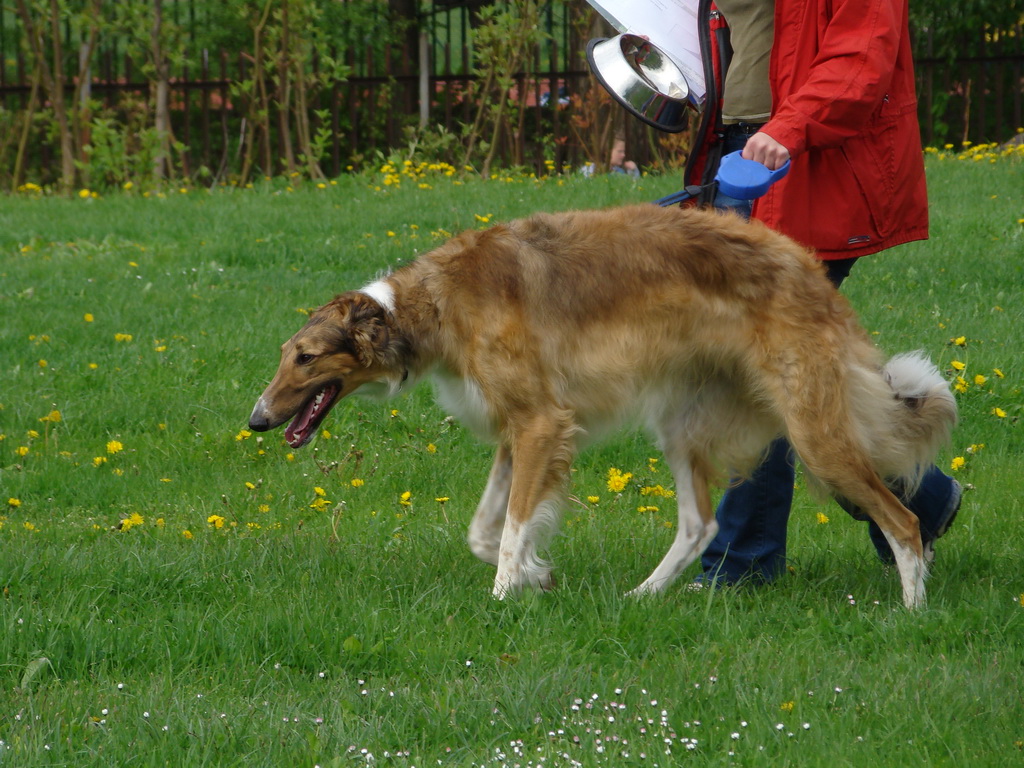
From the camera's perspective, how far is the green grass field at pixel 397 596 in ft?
10.00

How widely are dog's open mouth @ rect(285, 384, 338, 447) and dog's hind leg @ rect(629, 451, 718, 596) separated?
129 centimetres

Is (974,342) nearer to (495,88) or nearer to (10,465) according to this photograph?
(10,465)

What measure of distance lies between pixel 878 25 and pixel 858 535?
207 cm

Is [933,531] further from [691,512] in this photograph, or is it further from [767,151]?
[767,151]

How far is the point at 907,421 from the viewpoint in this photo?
4262 millimetres

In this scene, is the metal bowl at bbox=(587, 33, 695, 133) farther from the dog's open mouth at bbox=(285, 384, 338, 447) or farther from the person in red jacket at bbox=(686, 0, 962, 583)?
the dog's open mouth at bbox=(285, 384, 338, 447)

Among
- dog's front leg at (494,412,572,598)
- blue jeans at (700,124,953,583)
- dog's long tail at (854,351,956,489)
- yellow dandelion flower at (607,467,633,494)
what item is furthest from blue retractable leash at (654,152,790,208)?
yellow dandelion flower at (607,467,633,494)

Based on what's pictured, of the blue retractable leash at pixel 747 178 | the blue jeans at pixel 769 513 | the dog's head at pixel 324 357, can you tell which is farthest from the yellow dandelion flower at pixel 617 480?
the blue retractable leash at pixel 747 178

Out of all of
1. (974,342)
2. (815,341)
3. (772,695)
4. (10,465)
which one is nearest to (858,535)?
(815,341)

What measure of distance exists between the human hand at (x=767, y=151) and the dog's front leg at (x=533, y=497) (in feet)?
3.50

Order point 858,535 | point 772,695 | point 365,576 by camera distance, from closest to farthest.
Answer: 1. point 772,695
2. point 365,576
3. point 858,535

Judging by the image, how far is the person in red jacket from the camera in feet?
12.6

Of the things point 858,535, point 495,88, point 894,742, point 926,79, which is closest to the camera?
point 894,742

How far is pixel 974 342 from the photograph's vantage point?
683 cm
